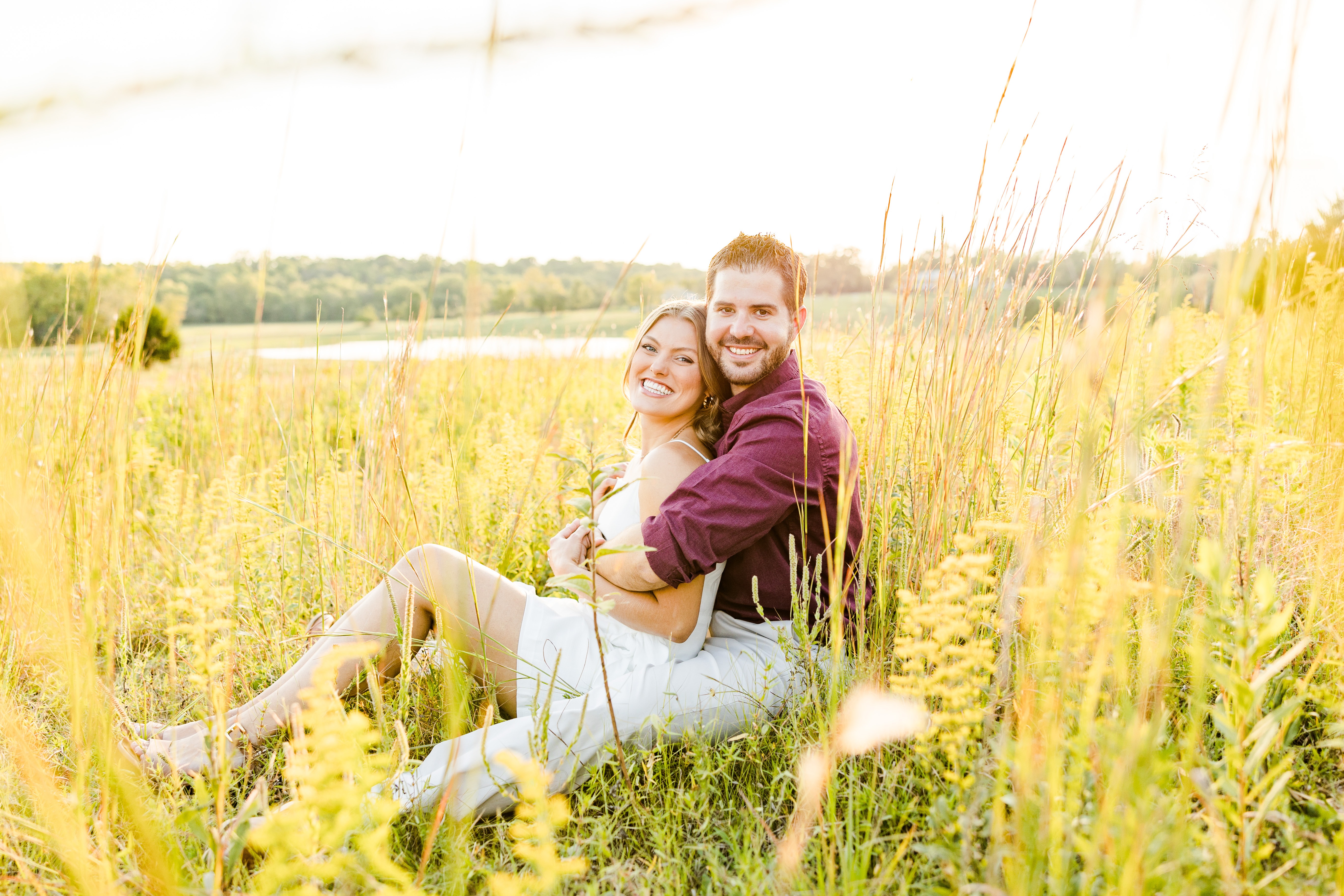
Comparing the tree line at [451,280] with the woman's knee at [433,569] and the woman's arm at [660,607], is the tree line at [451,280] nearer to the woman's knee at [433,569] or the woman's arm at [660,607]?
the woman's knee at [433,569]

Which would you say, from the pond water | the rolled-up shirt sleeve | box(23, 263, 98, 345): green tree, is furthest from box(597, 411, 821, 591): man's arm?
box(23, 263, 98, 345): green tree

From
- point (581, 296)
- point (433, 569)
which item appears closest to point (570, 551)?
point (433, 569)

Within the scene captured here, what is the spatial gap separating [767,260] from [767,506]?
0.77 metres

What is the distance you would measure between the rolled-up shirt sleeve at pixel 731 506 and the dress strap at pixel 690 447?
309 millimetres

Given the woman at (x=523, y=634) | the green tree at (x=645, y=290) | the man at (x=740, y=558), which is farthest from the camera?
the green tree at (x=645, y=290)

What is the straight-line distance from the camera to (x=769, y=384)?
2.12 meters

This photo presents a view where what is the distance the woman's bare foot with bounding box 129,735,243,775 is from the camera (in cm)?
161

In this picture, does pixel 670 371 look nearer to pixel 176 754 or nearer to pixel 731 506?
pixel 731 506

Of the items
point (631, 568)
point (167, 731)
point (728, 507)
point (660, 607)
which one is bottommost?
point (167, 731)

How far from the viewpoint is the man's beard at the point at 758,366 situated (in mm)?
2139

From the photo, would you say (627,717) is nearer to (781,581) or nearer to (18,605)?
(781,581)

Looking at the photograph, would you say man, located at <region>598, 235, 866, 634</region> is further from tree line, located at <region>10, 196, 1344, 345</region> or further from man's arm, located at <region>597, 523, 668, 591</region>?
tree line, located at <region>10, 196, 1344, 345</region>

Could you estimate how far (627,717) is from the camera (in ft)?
5.63

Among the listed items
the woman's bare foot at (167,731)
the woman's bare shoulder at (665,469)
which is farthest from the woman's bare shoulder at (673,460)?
the woman's bare foot at (167,731)
